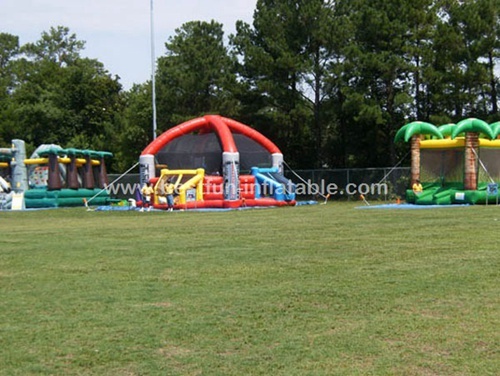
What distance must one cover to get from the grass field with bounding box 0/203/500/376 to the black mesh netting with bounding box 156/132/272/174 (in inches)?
851

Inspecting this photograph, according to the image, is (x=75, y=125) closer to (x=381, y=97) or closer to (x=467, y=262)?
(x=381, y=97)

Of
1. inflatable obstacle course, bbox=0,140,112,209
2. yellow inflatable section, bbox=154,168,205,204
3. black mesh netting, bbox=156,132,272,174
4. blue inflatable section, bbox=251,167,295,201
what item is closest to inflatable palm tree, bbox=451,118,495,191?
blue inflatable section, bbox=251,167,295,201

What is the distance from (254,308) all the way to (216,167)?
28137 mm

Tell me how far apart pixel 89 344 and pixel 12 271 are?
4.63 m

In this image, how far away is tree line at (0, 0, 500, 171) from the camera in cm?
3881

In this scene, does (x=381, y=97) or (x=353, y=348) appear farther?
(x=381, y=97)

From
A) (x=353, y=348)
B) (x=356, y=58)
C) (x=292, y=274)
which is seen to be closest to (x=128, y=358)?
(x=353, y=348)

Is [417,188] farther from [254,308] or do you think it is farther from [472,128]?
[254,308]

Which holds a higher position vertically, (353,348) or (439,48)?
(439,48)

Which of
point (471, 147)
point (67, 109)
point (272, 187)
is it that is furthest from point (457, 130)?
point (67, 109)

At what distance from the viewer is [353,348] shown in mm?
5422

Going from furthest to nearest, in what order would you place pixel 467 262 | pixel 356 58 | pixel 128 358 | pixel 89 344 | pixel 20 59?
pixel 20 59 → pixel 356 58 → pixel 467 262 → pixel 89 344 → pixel 128 358

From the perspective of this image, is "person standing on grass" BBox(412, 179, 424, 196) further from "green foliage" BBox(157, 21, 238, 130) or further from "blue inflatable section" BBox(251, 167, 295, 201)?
"green foliage" BBox(157, 21, 238, 130)

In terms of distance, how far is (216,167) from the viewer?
34969mm
